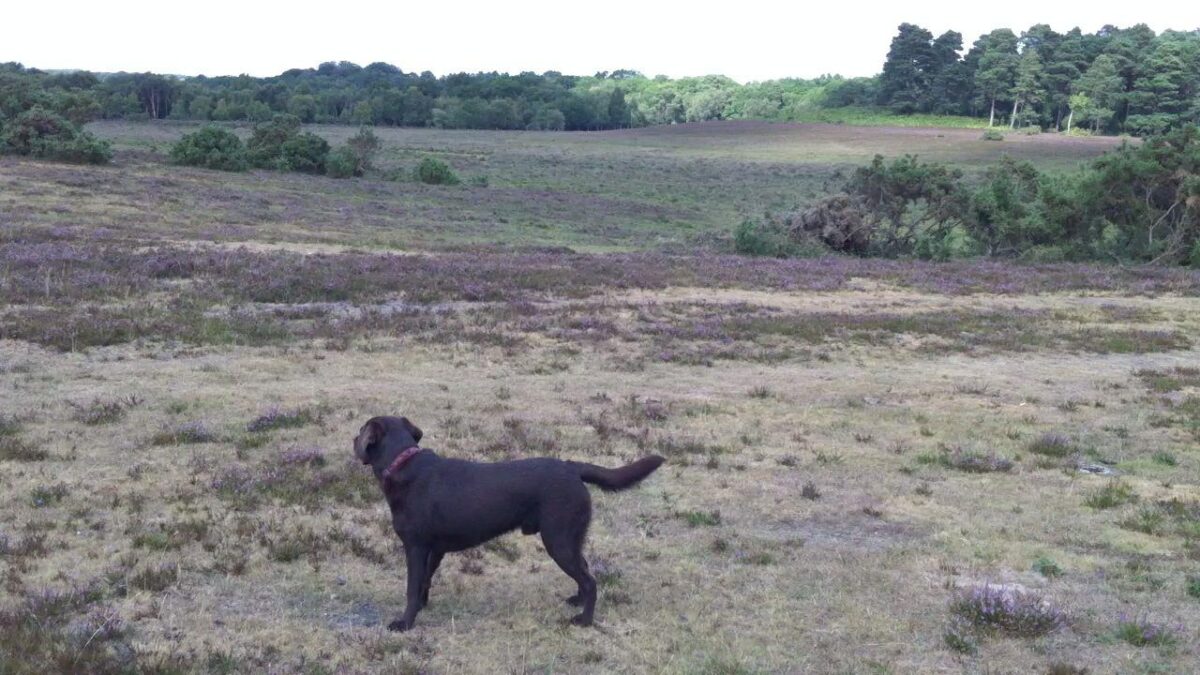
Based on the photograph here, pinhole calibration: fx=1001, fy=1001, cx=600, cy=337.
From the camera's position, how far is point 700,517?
983 centimetres

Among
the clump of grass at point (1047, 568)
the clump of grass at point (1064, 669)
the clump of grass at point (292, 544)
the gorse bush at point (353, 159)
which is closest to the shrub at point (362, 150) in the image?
the gorse bush at point (353, 159)

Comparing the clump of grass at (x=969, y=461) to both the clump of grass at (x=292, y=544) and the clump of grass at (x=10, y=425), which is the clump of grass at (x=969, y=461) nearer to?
the clump of grass at (x=292, y=544)

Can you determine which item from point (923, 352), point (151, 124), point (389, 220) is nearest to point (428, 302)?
point (923, 352)

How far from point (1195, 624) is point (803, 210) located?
118ft

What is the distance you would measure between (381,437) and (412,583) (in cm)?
107

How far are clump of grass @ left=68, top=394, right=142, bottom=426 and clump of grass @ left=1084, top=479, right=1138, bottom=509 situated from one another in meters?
11.3

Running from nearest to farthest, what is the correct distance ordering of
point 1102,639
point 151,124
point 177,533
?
point 1102,639 < point 177,533 < point 151,124

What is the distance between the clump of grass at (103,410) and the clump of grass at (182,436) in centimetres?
90

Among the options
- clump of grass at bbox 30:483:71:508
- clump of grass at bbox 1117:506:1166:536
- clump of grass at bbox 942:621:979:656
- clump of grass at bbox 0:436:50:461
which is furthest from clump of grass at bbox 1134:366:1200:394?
clump of grass at bbox 0:436:50:461

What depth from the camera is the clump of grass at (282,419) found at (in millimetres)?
12361

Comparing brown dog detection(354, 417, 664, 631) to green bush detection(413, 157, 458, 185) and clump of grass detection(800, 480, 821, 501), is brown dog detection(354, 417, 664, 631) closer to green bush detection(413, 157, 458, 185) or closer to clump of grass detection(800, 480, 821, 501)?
clump of grass detection(800, 480, 821, 501)

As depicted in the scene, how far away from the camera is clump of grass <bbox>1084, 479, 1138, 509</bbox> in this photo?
10617 millimetres

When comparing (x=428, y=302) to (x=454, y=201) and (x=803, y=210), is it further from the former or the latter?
(x=454, y=201)

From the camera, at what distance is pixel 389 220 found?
1634 inches
